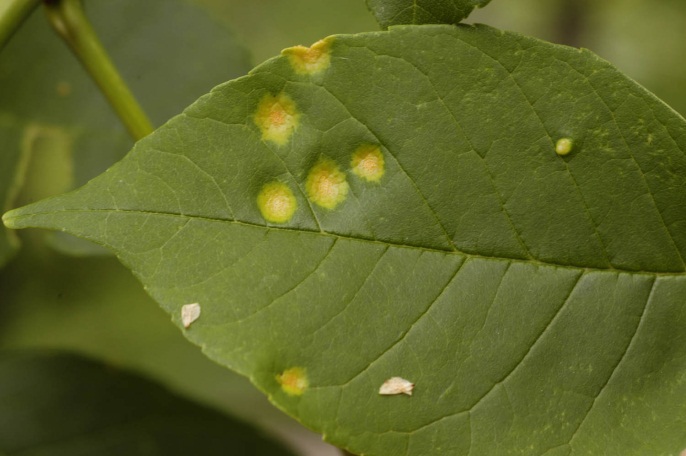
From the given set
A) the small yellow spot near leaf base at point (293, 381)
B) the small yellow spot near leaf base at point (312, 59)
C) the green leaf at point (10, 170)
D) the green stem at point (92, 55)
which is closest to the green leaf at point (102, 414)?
the green leaf at point (10, 170)

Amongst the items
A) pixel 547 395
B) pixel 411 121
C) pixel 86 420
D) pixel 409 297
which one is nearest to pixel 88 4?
pixel 86 420

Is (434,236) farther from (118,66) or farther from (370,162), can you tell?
(118,66)

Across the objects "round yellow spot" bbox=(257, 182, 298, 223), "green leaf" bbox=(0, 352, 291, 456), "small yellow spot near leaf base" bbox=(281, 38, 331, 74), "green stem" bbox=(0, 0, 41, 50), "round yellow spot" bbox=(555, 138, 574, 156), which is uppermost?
"green stem" bbox=(0, 0, 41, 50)

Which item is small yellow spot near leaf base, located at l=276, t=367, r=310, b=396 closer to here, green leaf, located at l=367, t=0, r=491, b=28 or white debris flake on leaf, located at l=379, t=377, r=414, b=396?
white debris flake on leaf, located at l=379, t=377, r=414, b=396

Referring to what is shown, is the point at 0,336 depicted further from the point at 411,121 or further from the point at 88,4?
the point at 411,121

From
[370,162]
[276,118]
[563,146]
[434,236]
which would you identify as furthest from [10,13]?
[563,146]

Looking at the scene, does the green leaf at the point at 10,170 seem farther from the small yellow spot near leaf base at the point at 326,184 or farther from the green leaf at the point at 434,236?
the small yellow spot near leaf base at the point at 326,184

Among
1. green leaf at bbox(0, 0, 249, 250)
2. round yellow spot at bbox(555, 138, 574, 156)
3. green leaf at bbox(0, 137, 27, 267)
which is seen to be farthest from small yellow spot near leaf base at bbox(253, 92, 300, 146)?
Answer: green leaf at bbox(0, 137, 27, 267)
